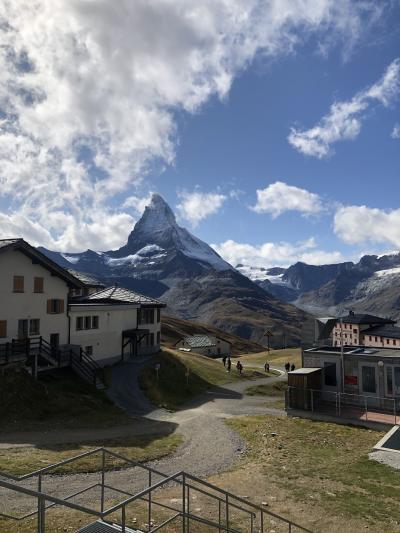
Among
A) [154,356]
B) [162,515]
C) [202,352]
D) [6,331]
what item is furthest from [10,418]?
[202,352]

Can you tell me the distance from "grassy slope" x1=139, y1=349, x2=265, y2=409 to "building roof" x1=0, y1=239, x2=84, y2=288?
12.5 m

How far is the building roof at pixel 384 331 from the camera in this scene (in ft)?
375

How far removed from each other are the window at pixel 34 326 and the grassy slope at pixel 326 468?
19346mm

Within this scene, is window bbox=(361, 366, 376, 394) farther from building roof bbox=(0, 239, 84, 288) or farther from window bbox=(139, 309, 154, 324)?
window bbox=(139, 309, 154, 324)

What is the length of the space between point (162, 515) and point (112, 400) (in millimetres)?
23182

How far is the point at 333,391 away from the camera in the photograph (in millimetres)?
35031

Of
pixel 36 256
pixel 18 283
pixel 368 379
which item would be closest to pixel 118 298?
pixel 36 256

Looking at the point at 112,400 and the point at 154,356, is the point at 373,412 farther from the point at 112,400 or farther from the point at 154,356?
the point at 154,356

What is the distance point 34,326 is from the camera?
39.6 meters

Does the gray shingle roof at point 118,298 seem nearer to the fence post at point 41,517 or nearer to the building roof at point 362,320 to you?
the fence post at point 41,517

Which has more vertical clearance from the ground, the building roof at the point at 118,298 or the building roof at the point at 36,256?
the building roof at the point at 36,256

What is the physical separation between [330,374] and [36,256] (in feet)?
89.7

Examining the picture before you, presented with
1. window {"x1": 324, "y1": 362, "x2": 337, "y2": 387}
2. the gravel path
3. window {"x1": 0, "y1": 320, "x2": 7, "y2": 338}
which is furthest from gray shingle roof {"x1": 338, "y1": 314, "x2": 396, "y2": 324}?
window {"x1": 0, "y1": 320, "x2": 7, "y2": 338}

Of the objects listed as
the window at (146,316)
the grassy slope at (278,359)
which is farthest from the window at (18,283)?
the grassy slope at (278,359)
